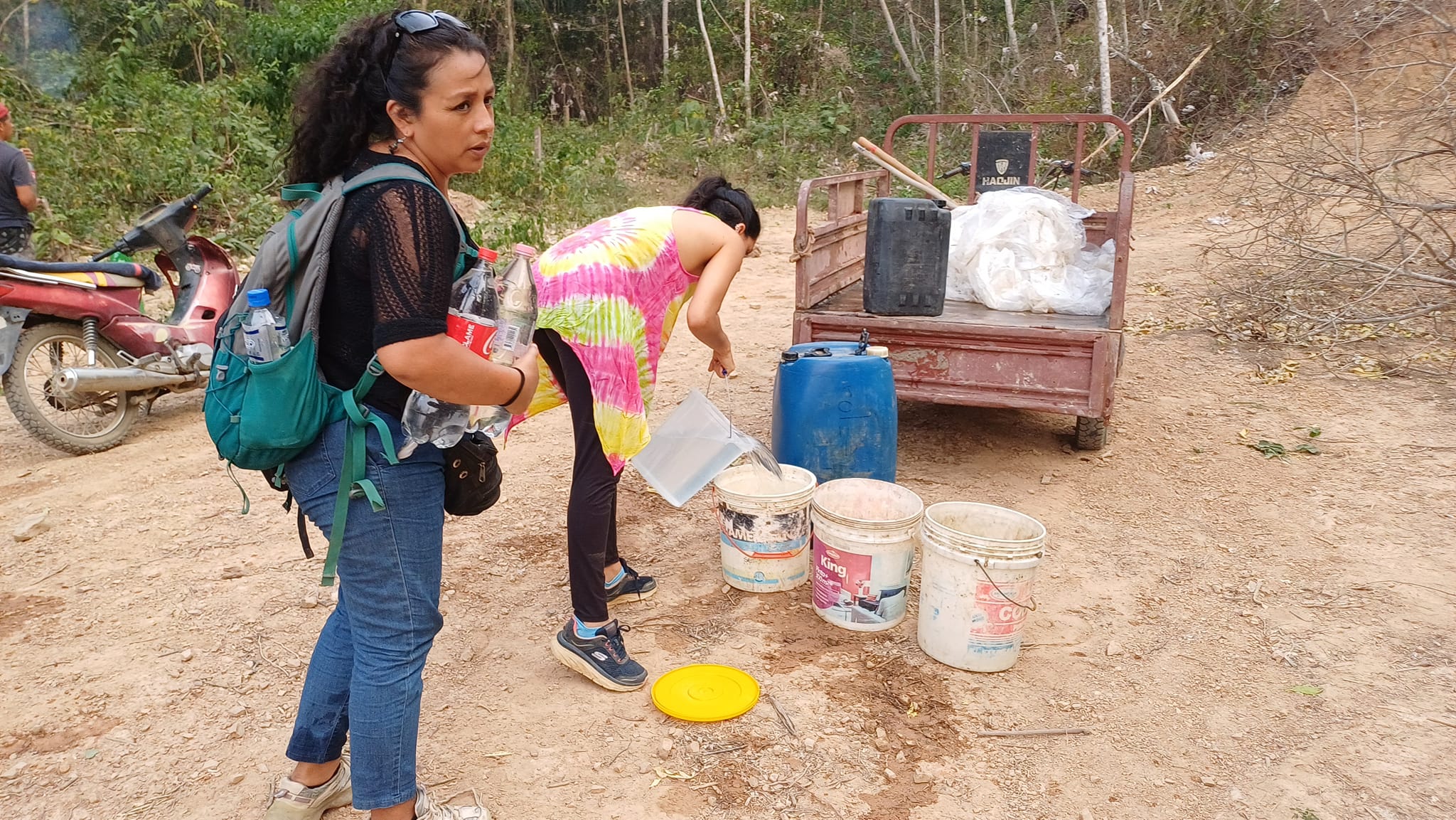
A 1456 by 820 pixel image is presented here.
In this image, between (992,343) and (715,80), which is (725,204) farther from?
(715,80)

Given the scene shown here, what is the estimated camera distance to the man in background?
484cm

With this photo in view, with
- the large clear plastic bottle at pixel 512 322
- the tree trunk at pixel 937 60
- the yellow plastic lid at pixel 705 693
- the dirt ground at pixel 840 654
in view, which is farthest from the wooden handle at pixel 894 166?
the tree trunk at pixel 937 60

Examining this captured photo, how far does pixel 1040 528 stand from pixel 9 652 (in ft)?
10.3

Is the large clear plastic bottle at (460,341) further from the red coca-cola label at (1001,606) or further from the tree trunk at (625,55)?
the tree trunk at (625,55)

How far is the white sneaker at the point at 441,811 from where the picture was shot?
1.96 meters

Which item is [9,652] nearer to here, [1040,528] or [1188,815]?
[1040,528]

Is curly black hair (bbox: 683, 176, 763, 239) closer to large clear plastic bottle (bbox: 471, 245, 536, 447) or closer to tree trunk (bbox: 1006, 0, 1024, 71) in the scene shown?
large clear plastic bottle (bbox: 471, 245, 536, 447)

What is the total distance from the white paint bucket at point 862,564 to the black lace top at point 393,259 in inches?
63.0

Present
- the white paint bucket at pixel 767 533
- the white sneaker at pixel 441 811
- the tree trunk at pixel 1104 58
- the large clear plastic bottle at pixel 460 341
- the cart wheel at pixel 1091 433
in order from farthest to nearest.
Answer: the tree trunk at pixel 1104 58 < the cart wheel at pixel 1091 433 < the white paint bucket at pixel 767 533 < the white sneaker at pixel 441 811 < the large clear plastic bottle at pixel 460 341

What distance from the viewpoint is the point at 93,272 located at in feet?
14.9

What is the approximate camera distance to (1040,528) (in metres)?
2.68

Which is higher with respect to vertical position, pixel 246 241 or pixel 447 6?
pixel 447 6

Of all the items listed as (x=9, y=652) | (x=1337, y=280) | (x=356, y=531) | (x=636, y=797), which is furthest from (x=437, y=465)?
(x=1337, y=280)

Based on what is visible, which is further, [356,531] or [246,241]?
[246,241]
